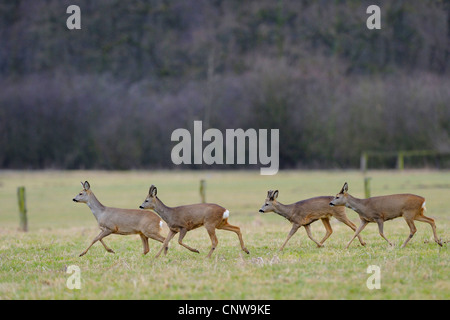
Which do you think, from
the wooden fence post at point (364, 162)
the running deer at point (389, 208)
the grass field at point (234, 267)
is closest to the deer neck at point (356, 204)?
the running deer at point (389, 208)

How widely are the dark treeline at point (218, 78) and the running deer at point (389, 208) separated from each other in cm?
3737

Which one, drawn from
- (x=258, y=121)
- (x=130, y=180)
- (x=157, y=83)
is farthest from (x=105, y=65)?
(x=130, y=180)

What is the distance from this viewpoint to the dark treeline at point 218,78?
52125mm

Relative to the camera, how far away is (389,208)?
43.3 feet

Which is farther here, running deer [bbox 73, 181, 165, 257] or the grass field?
running deer [bbox 73, 181, 165, 257]

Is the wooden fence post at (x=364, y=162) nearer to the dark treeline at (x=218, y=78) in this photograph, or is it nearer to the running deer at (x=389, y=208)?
the dark treeline at (x=218, y=78)

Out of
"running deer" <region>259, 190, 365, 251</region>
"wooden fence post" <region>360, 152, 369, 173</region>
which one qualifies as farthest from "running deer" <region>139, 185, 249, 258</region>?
"wooden fence post" <region>360, 152, 369, 173</region>

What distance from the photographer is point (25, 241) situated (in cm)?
1583

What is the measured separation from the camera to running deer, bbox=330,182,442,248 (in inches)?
511

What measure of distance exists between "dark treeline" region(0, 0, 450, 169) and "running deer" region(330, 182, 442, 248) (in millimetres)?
37365

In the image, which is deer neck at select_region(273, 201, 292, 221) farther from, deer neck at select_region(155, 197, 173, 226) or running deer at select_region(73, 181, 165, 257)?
running deer at select_region(73, 181, 165, 257)

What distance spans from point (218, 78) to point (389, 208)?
4593 cm
